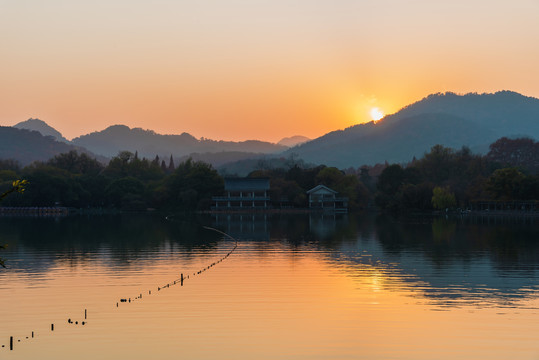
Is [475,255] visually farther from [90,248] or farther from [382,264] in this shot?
[90,248]

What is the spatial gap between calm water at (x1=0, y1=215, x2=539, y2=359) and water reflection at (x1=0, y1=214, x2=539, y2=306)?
0.15 m

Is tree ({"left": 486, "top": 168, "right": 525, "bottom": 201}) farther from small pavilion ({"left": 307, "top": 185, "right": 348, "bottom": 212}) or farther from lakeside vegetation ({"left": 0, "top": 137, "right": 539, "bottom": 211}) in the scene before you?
small pavilion ({"left": 307, "top": 185, "right": 348, "bottom": 212})

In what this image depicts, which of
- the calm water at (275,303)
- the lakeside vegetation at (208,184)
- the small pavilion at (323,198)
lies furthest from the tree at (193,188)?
the calm water at (275,303)

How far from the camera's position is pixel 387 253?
4669cm

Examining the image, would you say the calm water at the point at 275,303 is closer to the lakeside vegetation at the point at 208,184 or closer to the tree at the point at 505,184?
the tree at the point at 505,184

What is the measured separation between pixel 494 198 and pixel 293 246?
2749 inches

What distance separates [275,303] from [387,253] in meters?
21.4

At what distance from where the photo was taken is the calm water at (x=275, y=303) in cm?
2016

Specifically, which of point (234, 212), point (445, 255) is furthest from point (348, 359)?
point (234, 212)

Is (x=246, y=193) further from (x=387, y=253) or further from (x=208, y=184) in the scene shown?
(x=387, y=253)

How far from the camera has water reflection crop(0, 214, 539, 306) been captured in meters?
31.0

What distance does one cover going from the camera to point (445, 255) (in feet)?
146

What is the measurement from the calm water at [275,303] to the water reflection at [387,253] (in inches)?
5.8

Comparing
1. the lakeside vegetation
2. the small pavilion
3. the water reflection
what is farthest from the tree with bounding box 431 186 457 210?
the water reflection
